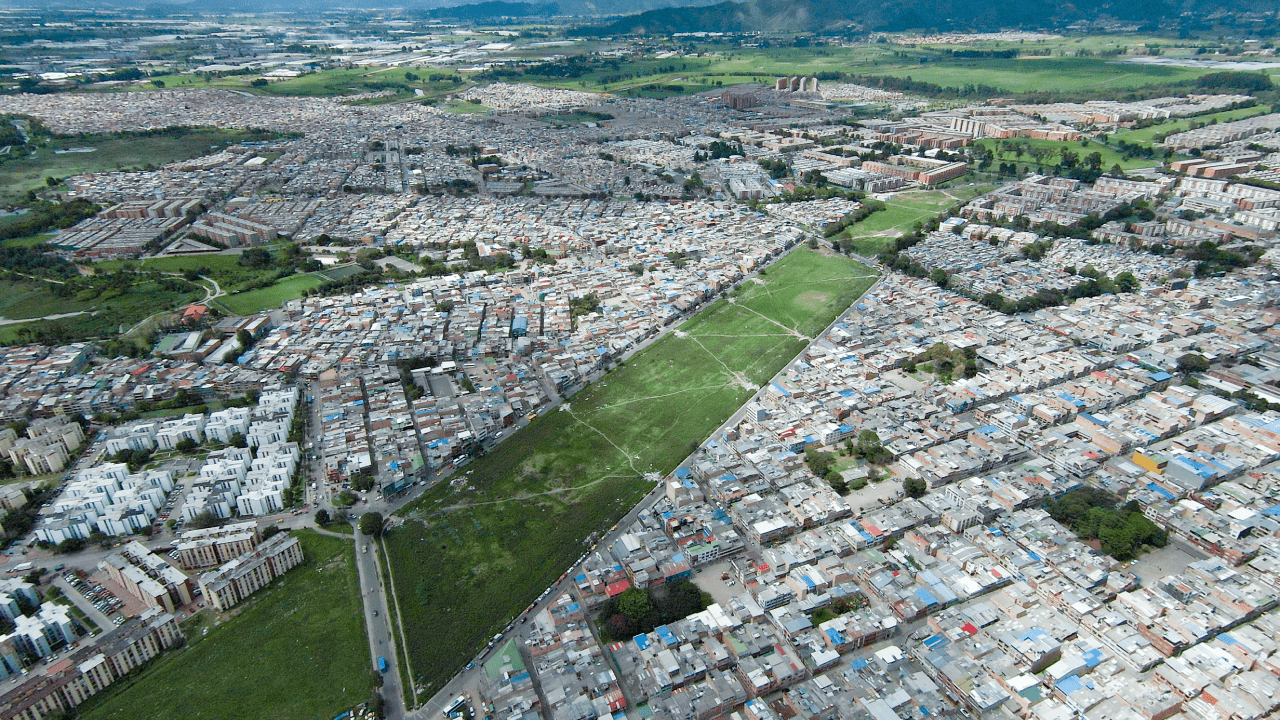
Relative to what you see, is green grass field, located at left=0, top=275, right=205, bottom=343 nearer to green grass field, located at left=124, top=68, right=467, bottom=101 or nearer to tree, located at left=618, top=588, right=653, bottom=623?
tree, located at left=618, top=588, right=653, bottom=623

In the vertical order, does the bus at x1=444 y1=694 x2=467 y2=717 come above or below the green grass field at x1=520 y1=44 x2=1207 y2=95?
below

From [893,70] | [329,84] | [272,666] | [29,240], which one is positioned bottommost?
[272,666]

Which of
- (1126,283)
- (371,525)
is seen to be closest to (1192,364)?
(1126,283)

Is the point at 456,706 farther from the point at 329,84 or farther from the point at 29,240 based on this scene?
the point at 329,84

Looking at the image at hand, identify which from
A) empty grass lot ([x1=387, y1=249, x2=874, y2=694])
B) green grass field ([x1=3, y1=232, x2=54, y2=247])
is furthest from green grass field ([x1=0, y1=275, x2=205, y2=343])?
empty grass lot ([x1=387, y1=249, x2=874, y2=694])

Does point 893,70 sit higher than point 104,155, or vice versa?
point 893,70

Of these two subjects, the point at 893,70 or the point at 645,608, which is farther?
the point at 893,70
